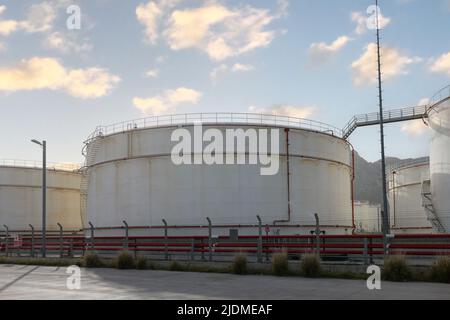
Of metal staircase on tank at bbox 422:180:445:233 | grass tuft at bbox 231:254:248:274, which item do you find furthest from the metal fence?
metal staircase on tank at bbox 422:180:445:233

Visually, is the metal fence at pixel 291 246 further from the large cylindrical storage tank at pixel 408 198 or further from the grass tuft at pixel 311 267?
the large cylindrical storage tank at pixel 408 198

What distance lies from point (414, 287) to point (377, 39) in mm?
24669

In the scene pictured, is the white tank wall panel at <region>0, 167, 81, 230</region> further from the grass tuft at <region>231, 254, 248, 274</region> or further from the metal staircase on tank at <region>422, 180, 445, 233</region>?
the grass tuft at <region>231, 254, 248, 274</region>

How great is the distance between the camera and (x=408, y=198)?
176 feet

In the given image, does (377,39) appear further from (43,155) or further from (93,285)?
(93,285)

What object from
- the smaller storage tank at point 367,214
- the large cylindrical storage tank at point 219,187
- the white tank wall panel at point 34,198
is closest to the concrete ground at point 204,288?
the large cylindrical storage tank at point 219,187

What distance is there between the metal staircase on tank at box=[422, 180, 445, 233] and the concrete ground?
70.3 ft

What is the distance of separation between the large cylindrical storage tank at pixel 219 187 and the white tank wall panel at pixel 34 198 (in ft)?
54.7

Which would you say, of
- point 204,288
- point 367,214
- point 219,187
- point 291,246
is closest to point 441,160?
point 219,187

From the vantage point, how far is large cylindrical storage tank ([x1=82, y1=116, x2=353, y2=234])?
33969 millimetres

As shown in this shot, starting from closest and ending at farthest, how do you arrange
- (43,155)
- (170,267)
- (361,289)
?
(361,289)
(170,267)
(43,155)
